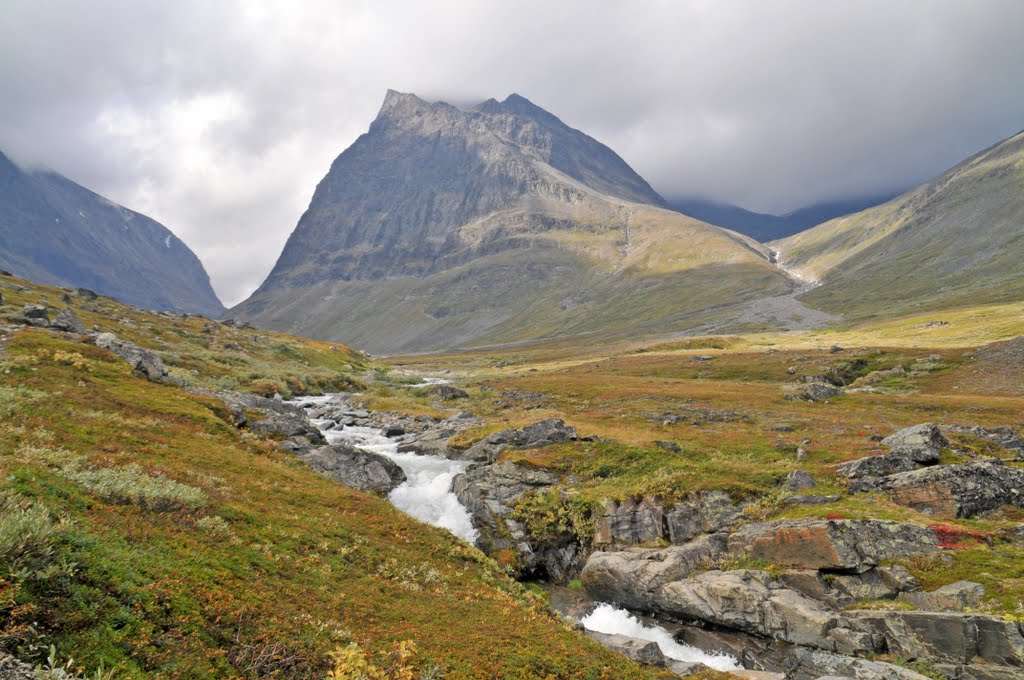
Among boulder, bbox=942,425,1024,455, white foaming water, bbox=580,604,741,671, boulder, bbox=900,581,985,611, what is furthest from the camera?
boulder, bbox=942,425,1024,455

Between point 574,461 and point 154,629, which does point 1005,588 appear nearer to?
point 574,461

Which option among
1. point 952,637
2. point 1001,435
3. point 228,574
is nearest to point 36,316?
point 228,574

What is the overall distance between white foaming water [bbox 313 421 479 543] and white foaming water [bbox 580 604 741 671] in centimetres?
924

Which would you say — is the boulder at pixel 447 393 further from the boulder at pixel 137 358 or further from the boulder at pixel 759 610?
the boulder at pixel 759 610

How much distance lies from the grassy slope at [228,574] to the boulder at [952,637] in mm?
10823

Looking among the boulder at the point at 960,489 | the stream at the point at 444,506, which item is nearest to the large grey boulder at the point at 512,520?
the stream at the point at 444,506

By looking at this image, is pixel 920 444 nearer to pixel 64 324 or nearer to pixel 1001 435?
pixel 1001 435

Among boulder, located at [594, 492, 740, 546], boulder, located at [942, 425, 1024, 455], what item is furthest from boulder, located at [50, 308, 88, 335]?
boulder, located at [942, 425, 1024, 455]

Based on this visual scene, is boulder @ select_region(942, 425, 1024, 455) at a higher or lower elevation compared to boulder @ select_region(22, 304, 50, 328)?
lower

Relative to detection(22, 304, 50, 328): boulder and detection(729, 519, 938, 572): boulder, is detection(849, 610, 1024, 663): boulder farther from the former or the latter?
detection(22, 304, 50, 328): boulder

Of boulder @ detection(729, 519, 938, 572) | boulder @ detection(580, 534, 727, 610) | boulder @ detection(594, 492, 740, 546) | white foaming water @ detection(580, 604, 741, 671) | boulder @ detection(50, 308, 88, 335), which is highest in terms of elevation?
boulder @ detection(50, 308, 88, 335)

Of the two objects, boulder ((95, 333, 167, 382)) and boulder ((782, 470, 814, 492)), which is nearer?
boulder ((782, 470, 814, 492))

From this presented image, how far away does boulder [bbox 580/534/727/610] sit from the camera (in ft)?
78.0

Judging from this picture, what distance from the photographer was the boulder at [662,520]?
27.9 meters
